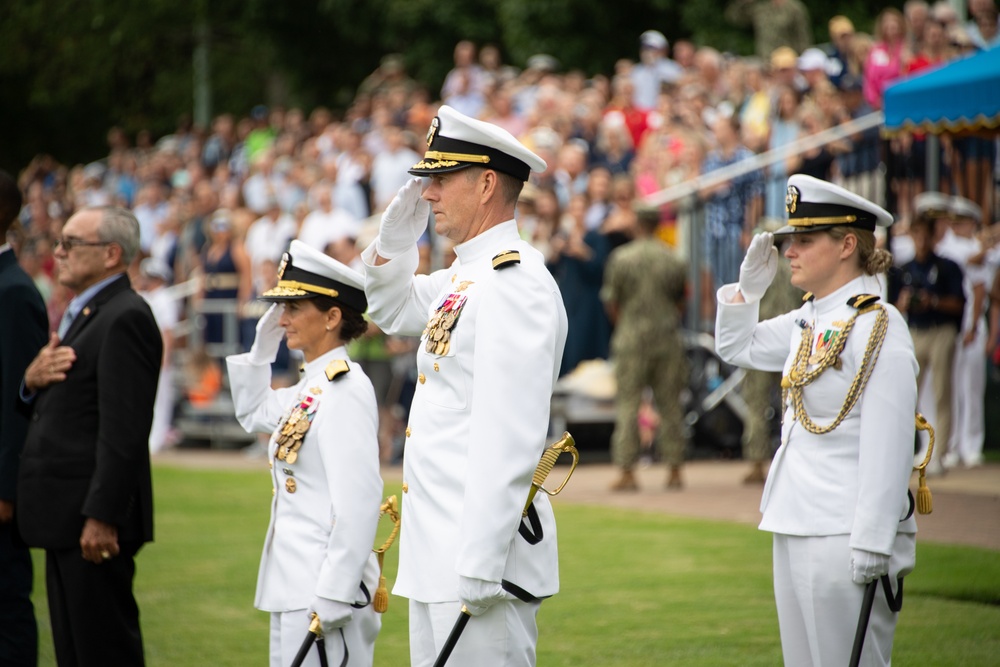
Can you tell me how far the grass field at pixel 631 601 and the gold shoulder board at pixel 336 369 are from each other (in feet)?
8.71

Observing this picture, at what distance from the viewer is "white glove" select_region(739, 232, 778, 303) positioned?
210 inches

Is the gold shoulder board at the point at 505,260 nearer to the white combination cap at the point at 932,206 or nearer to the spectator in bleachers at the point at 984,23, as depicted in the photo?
the white combination cap at the point at 932,206

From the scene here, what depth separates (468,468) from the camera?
4152 mm

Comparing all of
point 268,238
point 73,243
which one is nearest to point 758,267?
point 73,243

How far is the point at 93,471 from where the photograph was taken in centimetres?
582

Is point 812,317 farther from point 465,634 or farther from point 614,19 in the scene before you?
point 614,19

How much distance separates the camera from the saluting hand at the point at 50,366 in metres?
5.86

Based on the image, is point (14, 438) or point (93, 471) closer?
point (93, 471)

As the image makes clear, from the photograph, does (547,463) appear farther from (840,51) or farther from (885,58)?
(840,51)

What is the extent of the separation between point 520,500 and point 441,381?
1.70 feet

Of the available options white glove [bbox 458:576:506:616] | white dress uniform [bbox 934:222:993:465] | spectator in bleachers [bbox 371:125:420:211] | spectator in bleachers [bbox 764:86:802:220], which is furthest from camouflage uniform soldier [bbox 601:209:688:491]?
white glove [bbox 458:576:506:616]

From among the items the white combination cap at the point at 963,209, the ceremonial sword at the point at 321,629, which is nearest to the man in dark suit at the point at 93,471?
the ceremonial sword at the point at 321,629

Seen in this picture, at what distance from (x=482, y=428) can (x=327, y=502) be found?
1266 millimetres

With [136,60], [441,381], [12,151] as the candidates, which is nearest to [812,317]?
[441,381]
